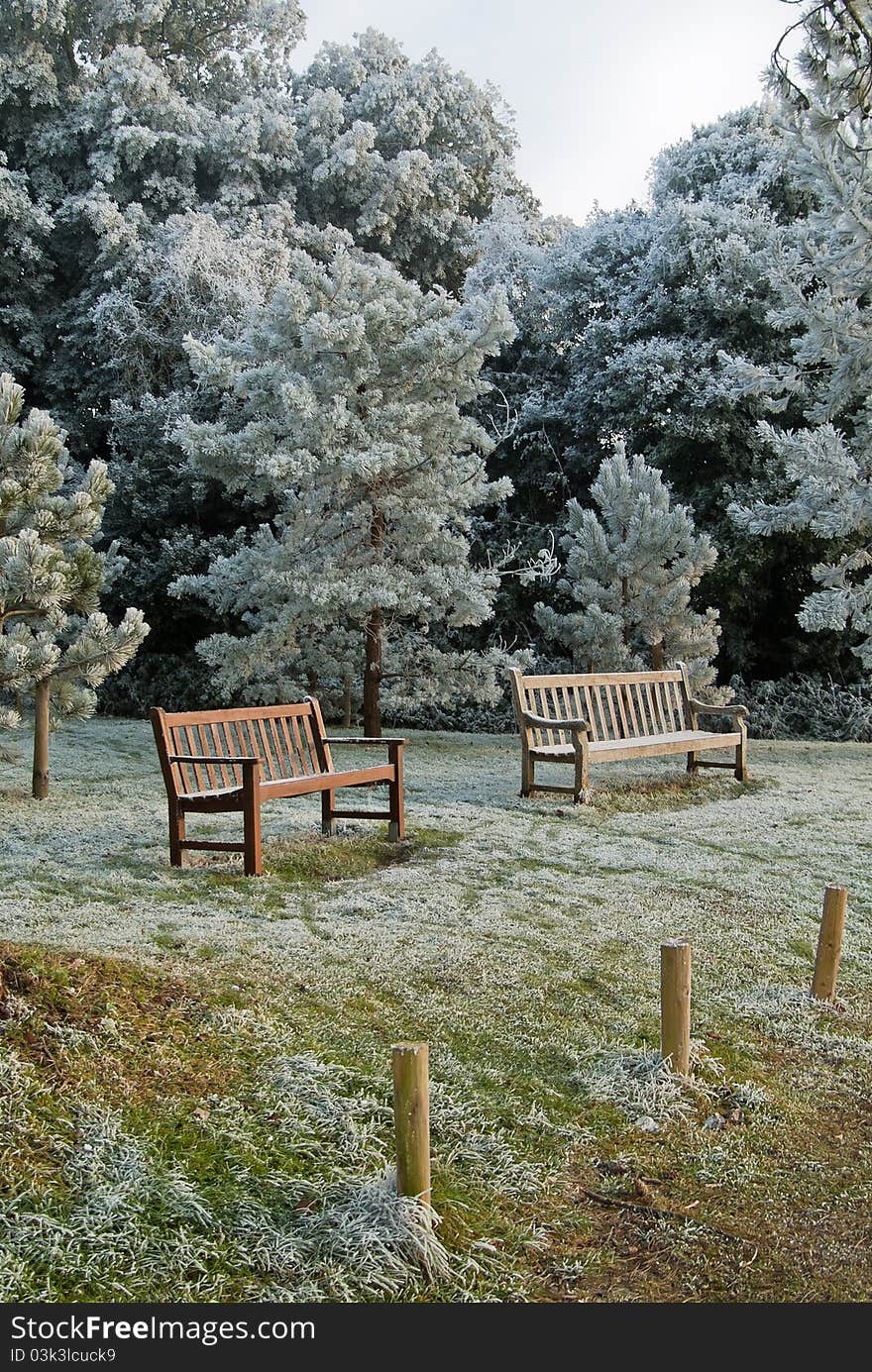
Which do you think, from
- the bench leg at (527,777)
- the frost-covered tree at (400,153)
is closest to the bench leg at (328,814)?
the bench leg at (527,777)

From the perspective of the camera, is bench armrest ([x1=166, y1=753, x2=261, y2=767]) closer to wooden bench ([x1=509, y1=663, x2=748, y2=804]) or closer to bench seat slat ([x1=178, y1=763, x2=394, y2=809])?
bench seat slat ([x1=178, y1=763, x2=394, y2=809])

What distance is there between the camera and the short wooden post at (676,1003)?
344cm

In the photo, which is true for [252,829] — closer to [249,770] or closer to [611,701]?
[249,770]

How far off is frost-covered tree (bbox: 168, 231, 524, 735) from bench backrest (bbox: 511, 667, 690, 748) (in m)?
1.97

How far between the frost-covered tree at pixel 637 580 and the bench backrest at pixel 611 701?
229 centimetres

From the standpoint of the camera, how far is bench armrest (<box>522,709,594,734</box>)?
8.82 m

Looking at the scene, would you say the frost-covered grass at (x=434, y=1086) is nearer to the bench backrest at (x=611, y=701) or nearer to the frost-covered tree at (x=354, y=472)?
the bench backrest at (x=611, y=701)

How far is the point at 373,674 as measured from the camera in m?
12.2

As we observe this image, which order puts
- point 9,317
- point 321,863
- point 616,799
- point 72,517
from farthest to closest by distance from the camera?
point 9,317, point 616,799, point 72,517, point 321,863

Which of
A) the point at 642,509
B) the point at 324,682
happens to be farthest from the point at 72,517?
the point at 642,509

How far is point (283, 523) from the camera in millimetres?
12070

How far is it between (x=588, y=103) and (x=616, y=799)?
31.3ft

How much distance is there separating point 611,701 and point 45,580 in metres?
4.77

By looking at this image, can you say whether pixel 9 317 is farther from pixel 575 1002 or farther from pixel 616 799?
pixel 575 1002
